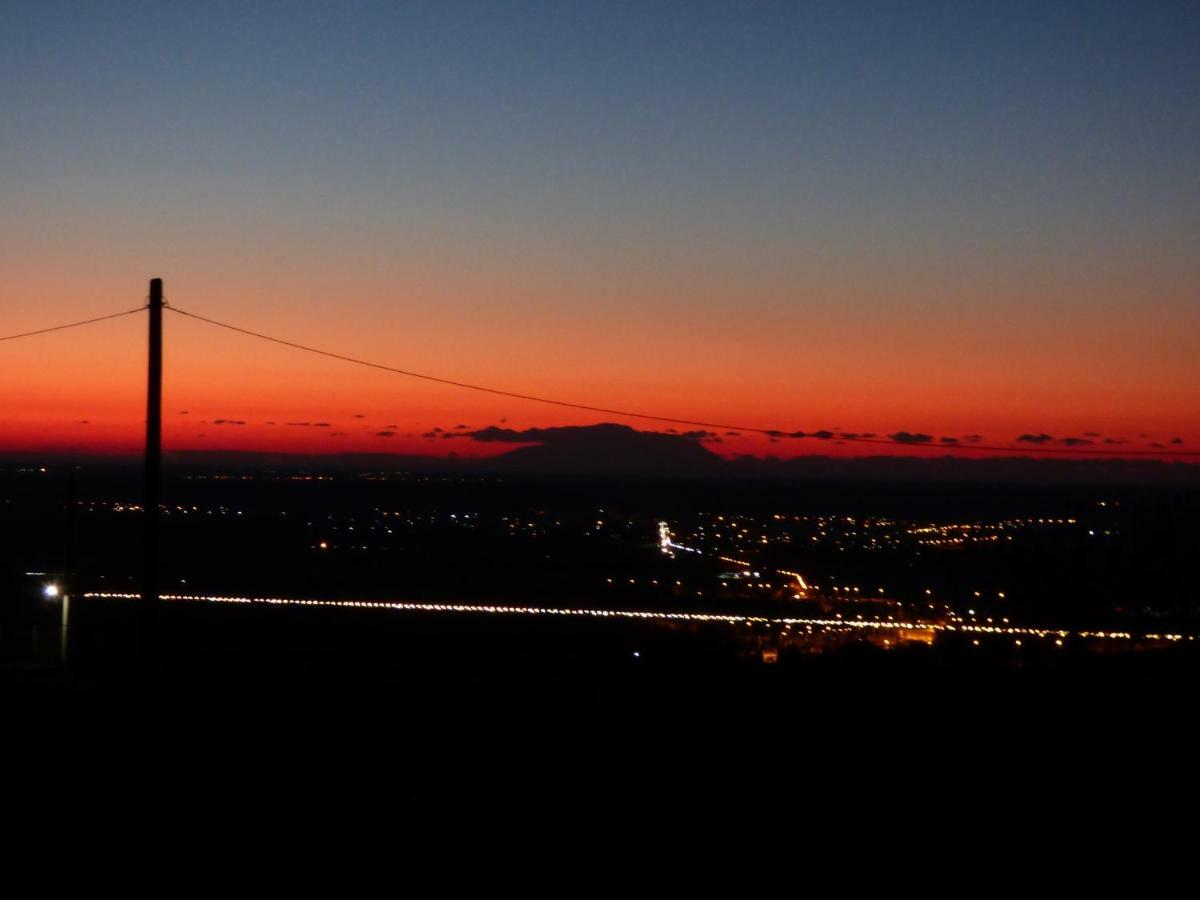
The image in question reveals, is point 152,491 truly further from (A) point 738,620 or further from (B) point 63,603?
(A) point 738,620

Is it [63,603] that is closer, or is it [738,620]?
[63,603]

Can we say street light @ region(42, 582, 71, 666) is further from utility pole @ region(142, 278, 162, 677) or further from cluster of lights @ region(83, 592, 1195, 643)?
cluster of lights @ region(83, 592, 1195, 643)

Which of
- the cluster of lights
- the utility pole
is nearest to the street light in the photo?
the utility pole

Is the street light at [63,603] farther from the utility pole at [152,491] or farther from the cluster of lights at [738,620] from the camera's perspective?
the cluster of lights at [738,620]

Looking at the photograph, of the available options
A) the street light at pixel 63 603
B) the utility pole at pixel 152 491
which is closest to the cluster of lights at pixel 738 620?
the street light at pixel 63 603

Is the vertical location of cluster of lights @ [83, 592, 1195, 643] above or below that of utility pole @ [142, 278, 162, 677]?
below

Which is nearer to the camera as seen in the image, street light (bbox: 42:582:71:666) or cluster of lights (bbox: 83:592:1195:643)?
street light (bbox: 42:582:71:666)

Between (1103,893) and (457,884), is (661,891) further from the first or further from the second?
(1103,893)

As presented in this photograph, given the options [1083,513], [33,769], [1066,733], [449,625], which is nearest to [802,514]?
[1083,513]

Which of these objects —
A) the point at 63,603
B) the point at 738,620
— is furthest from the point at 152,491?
the point at 738,620
